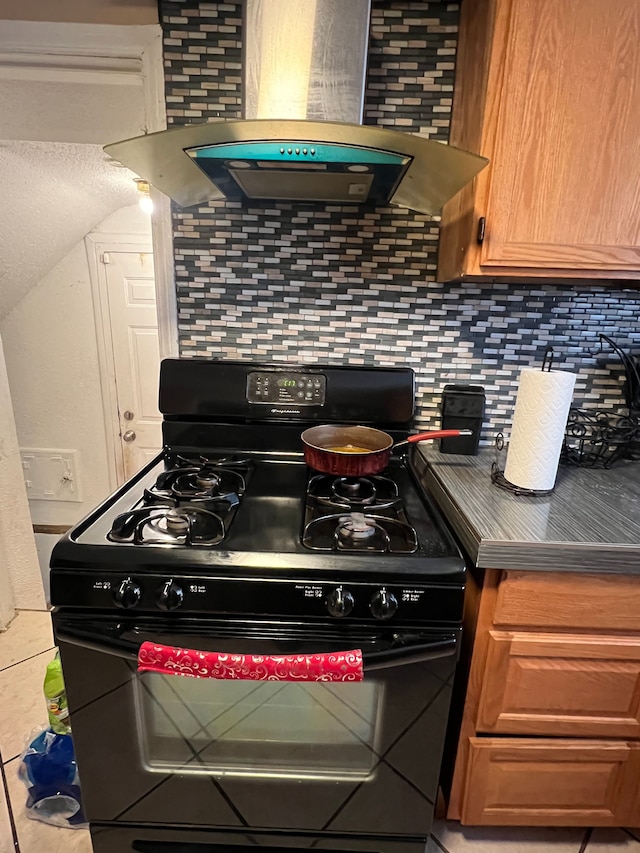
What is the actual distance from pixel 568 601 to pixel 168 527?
803 millimetres

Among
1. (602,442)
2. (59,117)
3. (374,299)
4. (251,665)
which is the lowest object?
(251,665)

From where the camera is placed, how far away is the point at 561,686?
97 cm

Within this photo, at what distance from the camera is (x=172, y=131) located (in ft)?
2.82

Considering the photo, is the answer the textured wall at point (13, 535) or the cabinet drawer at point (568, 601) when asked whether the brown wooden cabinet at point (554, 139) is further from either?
the textured wall at point (13, 535)

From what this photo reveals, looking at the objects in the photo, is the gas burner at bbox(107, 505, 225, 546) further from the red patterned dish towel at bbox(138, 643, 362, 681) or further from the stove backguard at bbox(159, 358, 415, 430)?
the stove backguard at bbox(159, 358, 415, 430)

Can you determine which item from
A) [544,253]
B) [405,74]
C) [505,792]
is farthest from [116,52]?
[505,792]

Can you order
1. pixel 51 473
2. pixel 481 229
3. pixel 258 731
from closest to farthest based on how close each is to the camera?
pixel 258 731 → pixel 481 229 → pixel 51 473

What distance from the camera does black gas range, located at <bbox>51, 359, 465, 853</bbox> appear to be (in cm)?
82

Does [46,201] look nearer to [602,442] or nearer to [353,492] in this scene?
[353,492]

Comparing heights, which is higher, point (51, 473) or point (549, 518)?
point (549, 518)

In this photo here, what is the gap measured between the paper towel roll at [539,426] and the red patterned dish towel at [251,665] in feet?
→ 1.86

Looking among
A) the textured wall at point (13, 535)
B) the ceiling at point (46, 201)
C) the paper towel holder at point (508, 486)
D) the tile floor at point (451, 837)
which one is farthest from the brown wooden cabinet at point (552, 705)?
the ceiling at point (46, 201)

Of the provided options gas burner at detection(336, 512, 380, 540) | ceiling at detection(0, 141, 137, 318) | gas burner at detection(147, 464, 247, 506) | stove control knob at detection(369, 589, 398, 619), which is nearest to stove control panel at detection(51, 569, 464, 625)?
stove control knob at detection(369, 589, 398, 619)

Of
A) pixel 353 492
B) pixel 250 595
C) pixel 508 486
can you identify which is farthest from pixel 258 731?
pixel 508 486
